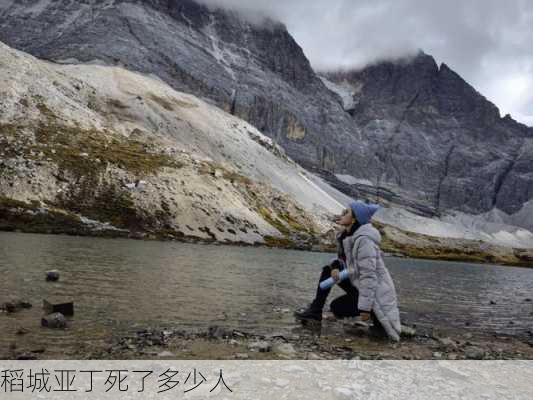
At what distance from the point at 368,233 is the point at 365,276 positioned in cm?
101

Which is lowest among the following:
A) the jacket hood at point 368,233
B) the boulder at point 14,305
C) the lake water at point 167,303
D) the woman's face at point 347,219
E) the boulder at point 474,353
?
the lake water at point 167,303

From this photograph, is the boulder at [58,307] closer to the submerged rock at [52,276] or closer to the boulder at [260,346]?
the boulder at [260,346]

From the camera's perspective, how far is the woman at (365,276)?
1091 centimetres

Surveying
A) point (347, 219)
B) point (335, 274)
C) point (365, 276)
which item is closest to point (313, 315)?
point (335, 274)

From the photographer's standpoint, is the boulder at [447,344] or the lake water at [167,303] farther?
the boulder at [447,344]

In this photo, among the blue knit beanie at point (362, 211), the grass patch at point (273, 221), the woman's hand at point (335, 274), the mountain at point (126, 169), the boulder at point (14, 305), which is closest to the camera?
the blue knit beanie at point (362, 211)

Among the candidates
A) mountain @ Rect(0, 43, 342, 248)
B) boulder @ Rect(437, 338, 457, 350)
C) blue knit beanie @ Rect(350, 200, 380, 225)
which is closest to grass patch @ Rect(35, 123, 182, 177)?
mountain @ Rect(0, 43, 342, 248)

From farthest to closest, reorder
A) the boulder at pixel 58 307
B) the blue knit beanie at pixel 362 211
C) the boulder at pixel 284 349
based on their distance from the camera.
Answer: the boulder at pixel 58 307
the blue knit beanie at pixel 362 211
the boulder at pixel 284 349

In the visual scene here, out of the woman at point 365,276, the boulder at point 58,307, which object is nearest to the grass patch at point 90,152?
the boulder at point 58,307

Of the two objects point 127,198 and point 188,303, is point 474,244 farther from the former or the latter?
point 188,303

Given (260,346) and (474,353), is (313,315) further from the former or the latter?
(474,353)

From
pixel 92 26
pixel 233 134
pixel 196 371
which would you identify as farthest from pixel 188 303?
pixel 92 26

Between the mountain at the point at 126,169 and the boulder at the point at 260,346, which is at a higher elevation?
the mountain at the point at 126,169

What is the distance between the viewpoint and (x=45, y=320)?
1035cm
